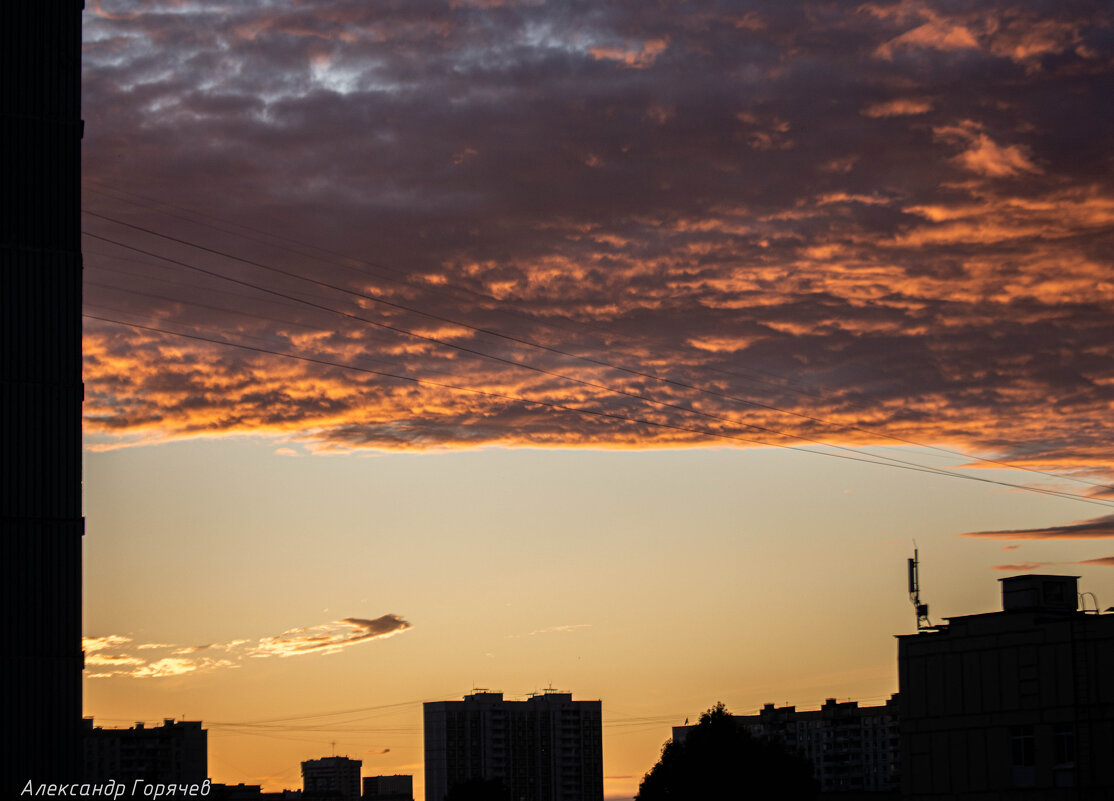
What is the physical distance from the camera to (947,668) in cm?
7494

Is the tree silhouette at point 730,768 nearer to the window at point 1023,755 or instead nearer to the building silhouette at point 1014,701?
the building silhouette at point 1014,701

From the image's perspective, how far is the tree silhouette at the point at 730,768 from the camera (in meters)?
94.8

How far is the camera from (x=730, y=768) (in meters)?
96.1

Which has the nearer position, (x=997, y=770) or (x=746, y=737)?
(x=997, y=770)
